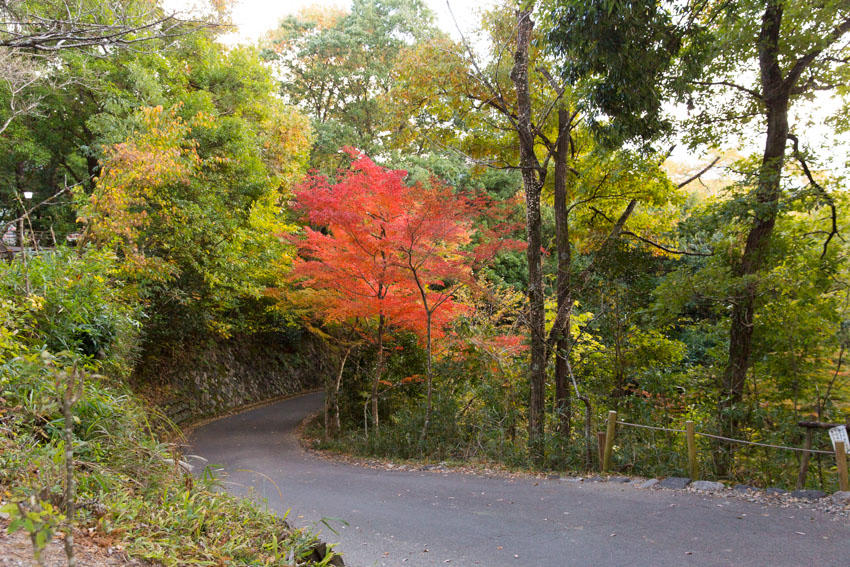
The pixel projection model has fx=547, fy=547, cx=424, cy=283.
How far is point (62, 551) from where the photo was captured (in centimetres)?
258

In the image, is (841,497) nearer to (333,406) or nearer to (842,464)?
(842,464)

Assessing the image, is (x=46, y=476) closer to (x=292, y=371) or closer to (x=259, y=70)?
(x=259, y=70)

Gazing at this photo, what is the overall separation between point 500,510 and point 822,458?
15.8 feet

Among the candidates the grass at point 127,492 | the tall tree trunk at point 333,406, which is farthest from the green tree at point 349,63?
the grass at point 127,492

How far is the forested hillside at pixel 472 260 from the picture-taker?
4859 mm

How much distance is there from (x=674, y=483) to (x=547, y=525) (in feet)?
7.69

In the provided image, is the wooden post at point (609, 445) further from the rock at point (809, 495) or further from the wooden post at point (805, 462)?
the rock at point (809, 495)

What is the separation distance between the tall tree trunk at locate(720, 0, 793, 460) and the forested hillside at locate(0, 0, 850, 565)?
1.6 inches

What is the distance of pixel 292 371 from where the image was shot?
22.5 metres

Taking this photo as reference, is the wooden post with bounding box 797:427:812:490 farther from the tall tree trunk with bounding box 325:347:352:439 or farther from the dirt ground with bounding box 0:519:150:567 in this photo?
the tall tree trunk with bounding box 325:347:352:439

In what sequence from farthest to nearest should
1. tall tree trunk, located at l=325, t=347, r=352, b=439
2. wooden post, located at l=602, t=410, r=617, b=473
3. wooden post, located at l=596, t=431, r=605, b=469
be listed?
tall tree trunk, located at l=325, t=347, r=352, b=439
wooden post, located at l=596, t=431, r=605, b=469
wooden post, located at l=602, t=410, r=617, b=473

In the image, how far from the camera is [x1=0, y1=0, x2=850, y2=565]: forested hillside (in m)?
4.86

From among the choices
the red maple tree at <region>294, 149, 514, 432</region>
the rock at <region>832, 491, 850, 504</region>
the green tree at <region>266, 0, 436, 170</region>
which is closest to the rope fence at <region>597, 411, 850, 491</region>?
the rock at <region>832, 491, 850, 504</region>

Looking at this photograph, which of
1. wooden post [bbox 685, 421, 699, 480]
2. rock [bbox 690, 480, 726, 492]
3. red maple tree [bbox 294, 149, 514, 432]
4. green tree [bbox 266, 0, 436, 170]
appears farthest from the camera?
green tree [bbox 266, 0, 436, 170]
